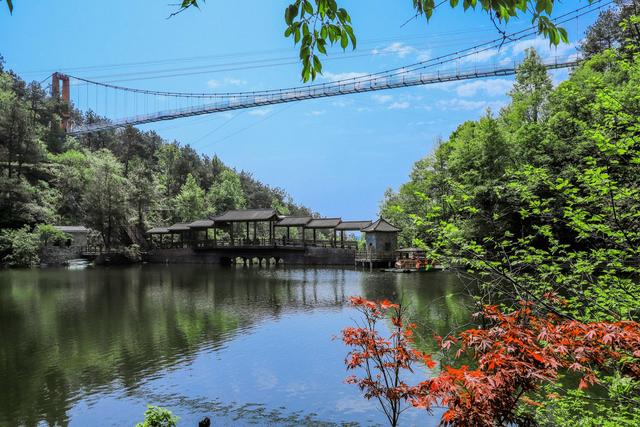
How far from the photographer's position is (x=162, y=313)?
1540cm

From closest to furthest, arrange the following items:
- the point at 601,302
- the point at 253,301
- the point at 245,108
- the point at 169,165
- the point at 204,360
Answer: the point at 601,302 → the point at 204,360 → the point at 253,301 → the point at 245,108 → the point at 169,165

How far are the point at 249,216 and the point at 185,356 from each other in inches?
1269

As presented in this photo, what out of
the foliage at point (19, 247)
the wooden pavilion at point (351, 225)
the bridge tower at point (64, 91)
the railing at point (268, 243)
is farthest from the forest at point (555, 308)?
the bridge tower at point (64, 91)

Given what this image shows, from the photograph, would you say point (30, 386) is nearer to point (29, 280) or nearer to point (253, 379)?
point (253, 379)

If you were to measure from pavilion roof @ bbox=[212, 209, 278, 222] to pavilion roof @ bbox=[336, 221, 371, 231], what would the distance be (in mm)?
6451

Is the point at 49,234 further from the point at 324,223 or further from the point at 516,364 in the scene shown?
the point at 516,364

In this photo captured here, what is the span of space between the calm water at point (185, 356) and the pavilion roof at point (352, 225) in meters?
19.1

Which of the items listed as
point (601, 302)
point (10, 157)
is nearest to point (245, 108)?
point (10, 157)

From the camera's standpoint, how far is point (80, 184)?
4203 cm

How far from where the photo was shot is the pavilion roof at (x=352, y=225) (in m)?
39.4

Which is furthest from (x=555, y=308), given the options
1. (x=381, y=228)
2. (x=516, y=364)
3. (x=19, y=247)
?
(x=19, y=247)

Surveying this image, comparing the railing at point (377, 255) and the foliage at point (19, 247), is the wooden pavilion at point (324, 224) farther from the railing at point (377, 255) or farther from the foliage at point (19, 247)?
the foliage at point (19, 247)

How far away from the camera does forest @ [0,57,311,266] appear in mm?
35219

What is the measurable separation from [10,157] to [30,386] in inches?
1441
